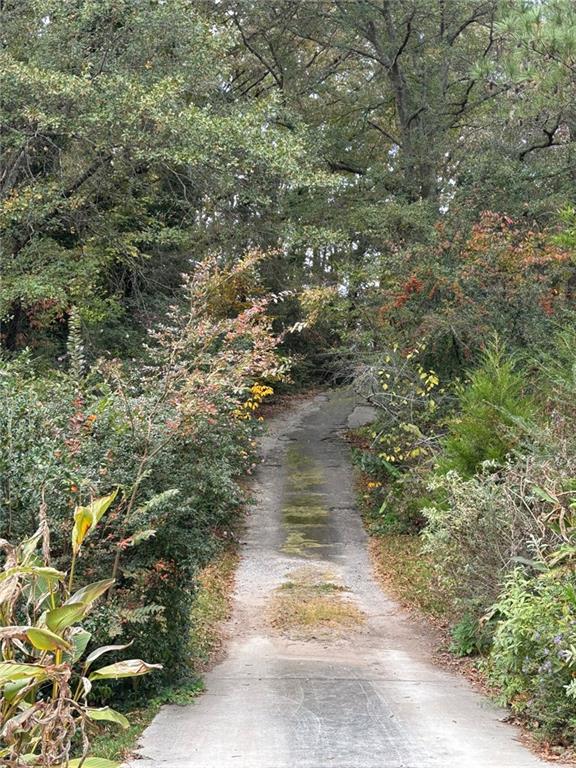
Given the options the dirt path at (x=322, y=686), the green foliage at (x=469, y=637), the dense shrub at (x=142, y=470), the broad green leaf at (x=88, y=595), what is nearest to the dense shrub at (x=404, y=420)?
the dirt path at (x=322, y=686)

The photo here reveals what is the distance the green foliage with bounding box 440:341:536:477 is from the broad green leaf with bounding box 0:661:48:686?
8.14m

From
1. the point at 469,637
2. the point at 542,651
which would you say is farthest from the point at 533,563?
the point at 469,637

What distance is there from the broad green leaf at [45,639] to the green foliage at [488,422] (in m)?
7.96

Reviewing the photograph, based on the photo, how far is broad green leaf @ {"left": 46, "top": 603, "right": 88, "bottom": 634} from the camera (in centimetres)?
362

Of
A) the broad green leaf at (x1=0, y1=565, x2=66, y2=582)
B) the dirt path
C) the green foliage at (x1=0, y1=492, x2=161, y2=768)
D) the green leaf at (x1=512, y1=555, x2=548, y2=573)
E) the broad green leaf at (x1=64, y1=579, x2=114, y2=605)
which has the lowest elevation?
the dirt path

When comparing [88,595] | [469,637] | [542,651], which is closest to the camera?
[88,595]

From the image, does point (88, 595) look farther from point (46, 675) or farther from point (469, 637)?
point (469, 637)

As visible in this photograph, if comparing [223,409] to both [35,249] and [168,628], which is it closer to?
[168,628]

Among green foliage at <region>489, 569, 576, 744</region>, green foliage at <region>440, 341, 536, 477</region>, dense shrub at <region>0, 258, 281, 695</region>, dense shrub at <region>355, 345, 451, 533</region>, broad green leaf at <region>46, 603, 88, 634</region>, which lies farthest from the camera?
dense shrub at <region>355, 345, 451, 533</region>

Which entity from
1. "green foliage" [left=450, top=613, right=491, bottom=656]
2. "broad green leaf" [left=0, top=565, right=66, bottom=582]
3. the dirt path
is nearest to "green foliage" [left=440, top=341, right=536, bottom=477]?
"green foliage" [left=450, top=613, right=491, bottom=656]

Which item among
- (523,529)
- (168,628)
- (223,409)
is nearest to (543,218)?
(523,529)

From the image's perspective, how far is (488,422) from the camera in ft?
36.5

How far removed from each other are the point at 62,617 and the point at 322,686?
15.9 feet

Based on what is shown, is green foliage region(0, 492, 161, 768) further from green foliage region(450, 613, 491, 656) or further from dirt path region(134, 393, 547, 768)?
green foliage region(450, 613, 491, 656)
